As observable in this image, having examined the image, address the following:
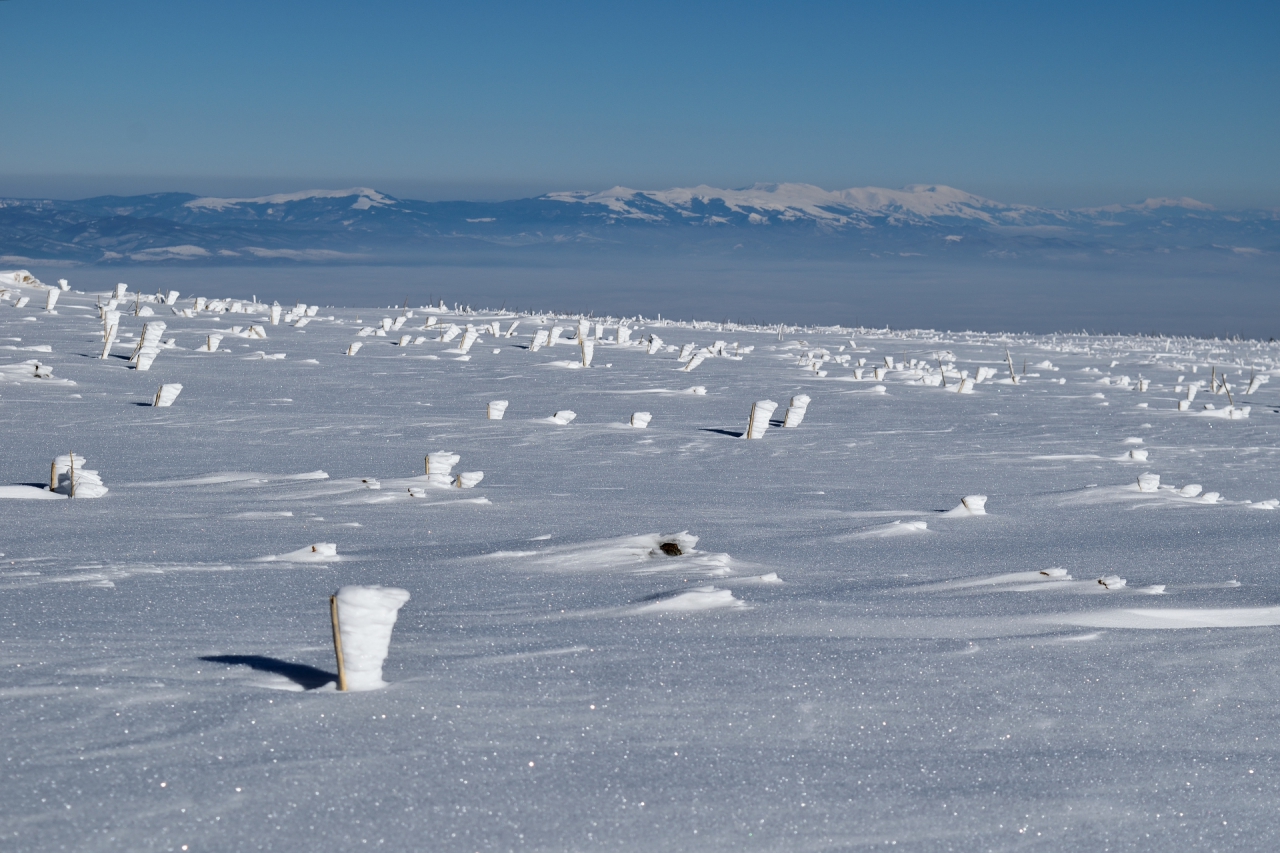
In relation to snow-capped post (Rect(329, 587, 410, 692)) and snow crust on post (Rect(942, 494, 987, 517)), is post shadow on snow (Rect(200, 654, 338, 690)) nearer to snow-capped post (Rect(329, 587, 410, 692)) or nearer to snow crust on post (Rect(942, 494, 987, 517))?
snow-capped post (Rect(329, 587, 410, 692))

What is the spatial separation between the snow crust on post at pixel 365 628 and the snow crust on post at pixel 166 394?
765cm

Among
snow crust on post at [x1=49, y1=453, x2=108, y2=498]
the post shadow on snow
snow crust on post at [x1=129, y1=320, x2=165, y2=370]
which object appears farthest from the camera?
snow crust on post at [x1=129, y1=320, x2=165, y2=370]

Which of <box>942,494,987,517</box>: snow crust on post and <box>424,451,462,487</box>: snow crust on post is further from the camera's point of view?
<box>424,451,462,487</box>: snow crust on post

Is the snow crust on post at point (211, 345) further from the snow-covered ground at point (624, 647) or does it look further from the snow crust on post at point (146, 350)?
the snow-covered ground at point (624, 647)

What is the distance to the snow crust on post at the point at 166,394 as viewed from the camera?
9.67 m

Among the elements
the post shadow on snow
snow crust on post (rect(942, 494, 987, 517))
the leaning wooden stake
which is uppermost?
the leaning wooden stake

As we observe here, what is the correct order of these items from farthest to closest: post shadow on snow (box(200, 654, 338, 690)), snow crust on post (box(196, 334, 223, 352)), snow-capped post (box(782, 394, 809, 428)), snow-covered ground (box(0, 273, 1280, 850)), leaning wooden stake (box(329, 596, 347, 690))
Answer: snow crust on post (box(196, 334, 223, 352))
snow-capped post (box(782, 394, 809, 428))
post shadow on snow (box(200, 654, 338, 690))
leaning wooden stake (box(329, 596, 347, 690))
snow-covered ground (box(0, 273, 1280, 850))

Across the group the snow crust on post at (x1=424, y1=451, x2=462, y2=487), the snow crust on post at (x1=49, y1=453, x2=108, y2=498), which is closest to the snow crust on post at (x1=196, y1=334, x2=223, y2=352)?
the snow crust on post at (x1=424, y1=451, x2=462, y2=487)

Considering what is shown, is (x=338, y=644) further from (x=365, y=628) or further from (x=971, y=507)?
(x=971, y=507)

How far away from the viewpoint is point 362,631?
9.19 feet

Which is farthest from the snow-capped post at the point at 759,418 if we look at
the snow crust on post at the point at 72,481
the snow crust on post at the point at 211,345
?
the snow crust on post at the point at 211,345

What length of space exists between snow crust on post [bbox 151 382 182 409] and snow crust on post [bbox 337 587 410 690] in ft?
25.1

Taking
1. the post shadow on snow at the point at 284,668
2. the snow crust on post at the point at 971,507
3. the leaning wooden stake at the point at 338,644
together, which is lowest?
the snow crust on post at the point at 971,507

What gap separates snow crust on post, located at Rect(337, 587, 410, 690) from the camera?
2.78 m
